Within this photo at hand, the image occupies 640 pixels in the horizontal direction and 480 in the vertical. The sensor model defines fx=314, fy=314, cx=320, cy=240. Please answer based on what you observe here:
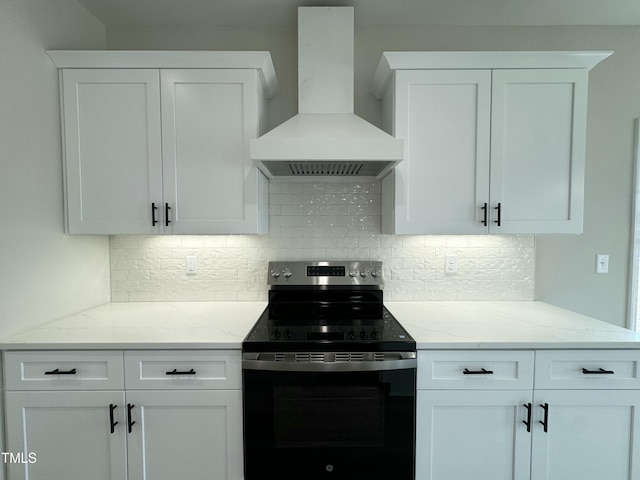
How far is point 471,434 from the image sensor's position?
1.40 m

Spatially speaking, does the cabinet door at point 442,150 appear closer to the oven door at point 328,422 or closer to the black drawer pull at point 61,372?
the oven door at point 328,422

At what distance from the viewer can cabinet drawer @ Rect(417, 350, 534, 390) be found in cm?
138

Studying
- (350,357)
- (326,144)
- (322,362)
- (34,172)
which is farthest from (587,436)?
(34,172)

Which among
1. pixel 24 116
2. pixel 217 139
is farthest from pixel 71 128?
pixel 217 139

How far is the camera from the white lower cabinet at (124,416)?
1367mm

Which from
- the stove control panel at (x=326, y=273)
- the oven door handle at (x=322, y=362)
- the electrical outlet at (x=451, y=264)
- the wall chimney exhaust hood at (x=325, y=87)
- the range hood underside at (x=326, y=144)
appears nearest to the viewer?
the oven door handle at (x=322, y=362)

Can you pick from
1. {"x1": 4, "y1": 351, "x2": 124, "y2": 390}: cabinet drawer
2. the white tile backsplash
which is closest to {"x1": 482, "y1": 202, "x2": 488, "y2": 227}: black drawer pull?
the white tile backsplash

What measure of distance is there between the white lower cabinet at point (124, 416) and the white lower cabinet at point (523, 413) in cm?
88

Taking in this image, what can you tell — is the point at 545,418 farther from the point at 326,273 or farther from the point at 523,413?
the point at 326,273

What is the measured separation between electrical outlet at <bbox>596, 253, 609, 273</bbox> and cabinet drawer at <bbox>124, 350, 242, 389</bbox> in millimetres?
2292

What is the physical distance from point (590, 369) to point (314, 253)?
148 centimetres

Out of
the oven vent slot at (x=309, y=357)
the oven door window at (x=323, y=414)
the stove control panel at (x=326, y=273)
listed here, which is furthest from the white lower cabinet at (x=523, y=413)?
the stove control panel at (x=326, y=273)

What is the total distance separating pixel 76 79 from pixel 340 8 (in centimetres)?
145

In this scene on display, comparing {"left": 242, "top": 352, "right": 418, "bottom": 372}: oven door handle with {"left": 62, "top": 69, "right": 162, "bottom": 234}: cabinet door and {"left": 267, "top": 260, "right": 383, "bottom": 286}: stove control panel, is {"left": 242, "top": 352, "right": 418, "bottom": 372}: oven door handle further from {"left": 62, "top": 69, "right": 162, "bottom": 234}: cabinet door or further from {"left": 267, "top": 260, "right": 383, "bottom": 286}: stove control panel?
{"left": 62, "top": 69, "right": 162, "bottom": 234}: cabinet door
